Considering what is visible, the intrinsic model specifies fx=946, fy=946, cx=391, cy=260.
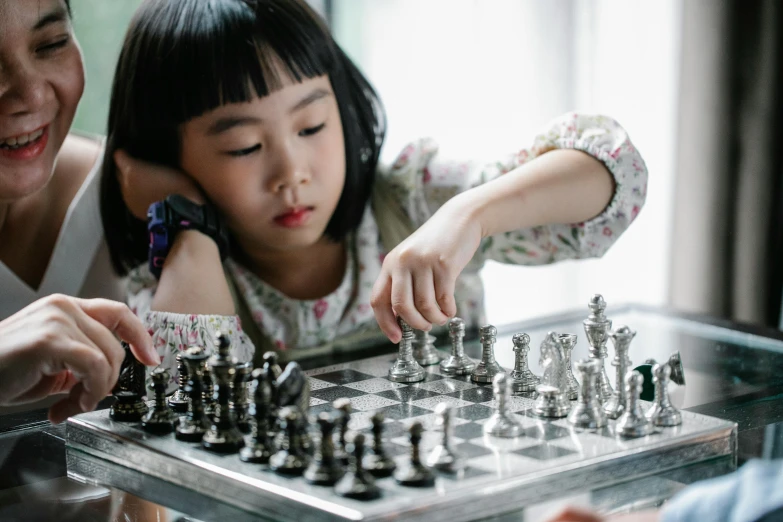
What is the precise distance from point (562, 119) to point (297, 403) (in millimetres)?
951

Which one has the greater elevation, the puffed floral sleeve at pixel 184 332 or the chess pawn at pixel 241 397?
the chess pawn at pixel 241 397

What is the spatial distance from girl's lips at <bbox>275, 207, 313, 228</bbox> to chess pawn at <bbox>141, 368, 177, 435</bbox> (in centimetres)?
64

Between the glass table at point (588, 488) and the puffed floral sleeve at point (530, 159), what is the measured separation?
160mm

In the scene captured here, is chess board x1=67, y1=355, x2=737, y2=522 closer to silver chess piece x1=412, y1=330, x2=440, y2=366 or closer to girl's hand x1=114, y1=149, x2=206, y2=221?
silver chess piece x1=412, y1=330, x2=440, y2=366

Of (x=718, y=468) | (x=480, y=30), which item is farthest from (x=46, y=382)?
(x=480, y=30)

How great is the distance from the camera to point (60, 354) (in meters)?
1.02

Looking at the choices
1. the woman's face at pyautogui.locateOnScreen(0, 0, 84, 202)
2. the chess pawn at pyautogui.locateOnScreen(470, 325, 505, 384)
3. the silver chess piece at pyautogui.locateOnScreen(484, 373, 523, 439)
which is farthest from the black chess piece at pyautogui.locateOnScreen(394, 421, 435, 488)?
the woman's face at pyautogui.locateOnScreen(0, 0, 84, 202)

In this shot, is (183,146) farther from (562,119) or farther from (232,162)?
(562,119)

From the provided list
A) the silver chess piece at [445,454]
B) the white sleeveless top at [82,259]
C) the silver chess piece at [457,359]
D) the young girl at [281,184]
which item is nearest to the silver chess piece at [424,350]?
the silver chess piece at [457,359]

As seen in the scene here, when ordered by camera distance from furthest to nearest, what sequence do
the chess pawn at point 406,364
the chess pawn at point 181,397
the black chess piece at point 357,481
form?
1. the chess pawn at point 406,364
2. the chess pawn at point 181,397
3. the black chess piece at point 357,481

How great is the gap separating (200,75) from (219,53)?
0.05 meters

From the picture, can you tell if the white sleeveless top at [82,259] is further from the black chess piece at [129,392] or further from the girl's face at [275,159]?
the black chess piece at [129,392]

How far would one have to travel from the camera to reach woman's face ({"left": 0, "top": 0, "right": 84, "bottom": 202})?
1.53m

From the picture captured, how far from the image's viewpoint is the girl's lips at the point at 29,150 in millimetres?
1609
